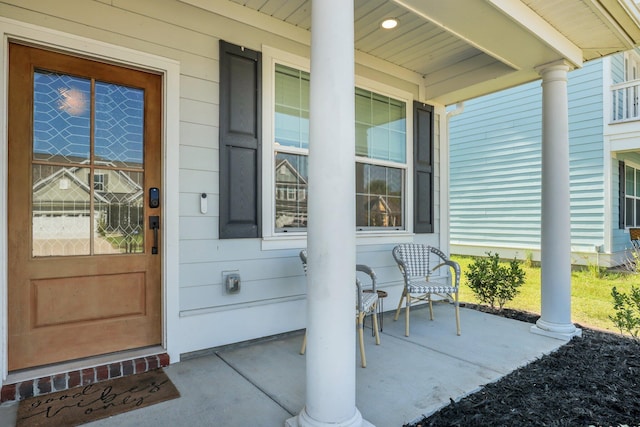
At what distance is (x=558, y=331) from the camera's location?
335 cm

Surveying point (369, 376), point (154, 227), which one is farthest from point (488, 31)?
point (154, 227)

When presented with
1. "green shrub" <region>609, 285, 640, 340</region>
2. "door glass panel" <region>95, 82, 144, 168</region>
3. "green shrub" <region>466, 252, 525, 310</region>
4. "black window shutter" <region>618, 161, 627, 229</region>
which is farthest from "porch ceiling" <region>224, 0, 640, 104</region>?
"black window shutter" <region>618, 161, 627, 229</region>

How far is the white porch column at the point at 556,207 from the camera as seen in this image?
3.44 meters

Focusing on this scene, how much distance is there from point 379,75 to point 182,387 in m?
3.51

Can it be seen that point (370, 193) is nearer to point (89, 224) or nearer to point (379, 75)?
point (379, 75)

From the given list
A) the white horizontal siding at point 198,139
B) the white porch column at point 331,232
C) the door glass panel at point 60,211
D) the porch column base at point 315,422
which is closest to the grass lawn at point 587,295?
the white horizontal siding at point 198,139

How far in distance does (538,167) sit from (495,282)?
4537mm

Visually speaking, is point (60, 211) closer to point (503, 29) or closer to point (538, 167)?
point (503, 29)

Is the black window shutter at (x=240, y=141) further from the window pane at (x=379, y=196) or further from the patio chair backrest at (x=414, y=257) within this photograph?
the patio chair backrest at (x=414, y=257)

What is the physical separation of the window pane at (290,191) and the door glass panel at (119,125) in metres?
1.13

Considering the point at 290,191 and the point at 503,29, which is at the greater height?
the point at 503,29

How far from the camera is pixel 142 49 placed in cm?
261

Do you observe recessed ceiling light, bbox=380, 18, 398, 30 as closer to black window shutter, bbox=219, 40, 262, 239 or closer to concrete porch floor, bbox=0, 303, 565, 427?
black window shutter, bbox=219, 40, 262, 239

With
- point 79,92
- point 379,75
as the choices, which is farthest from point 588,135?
point 79,92
